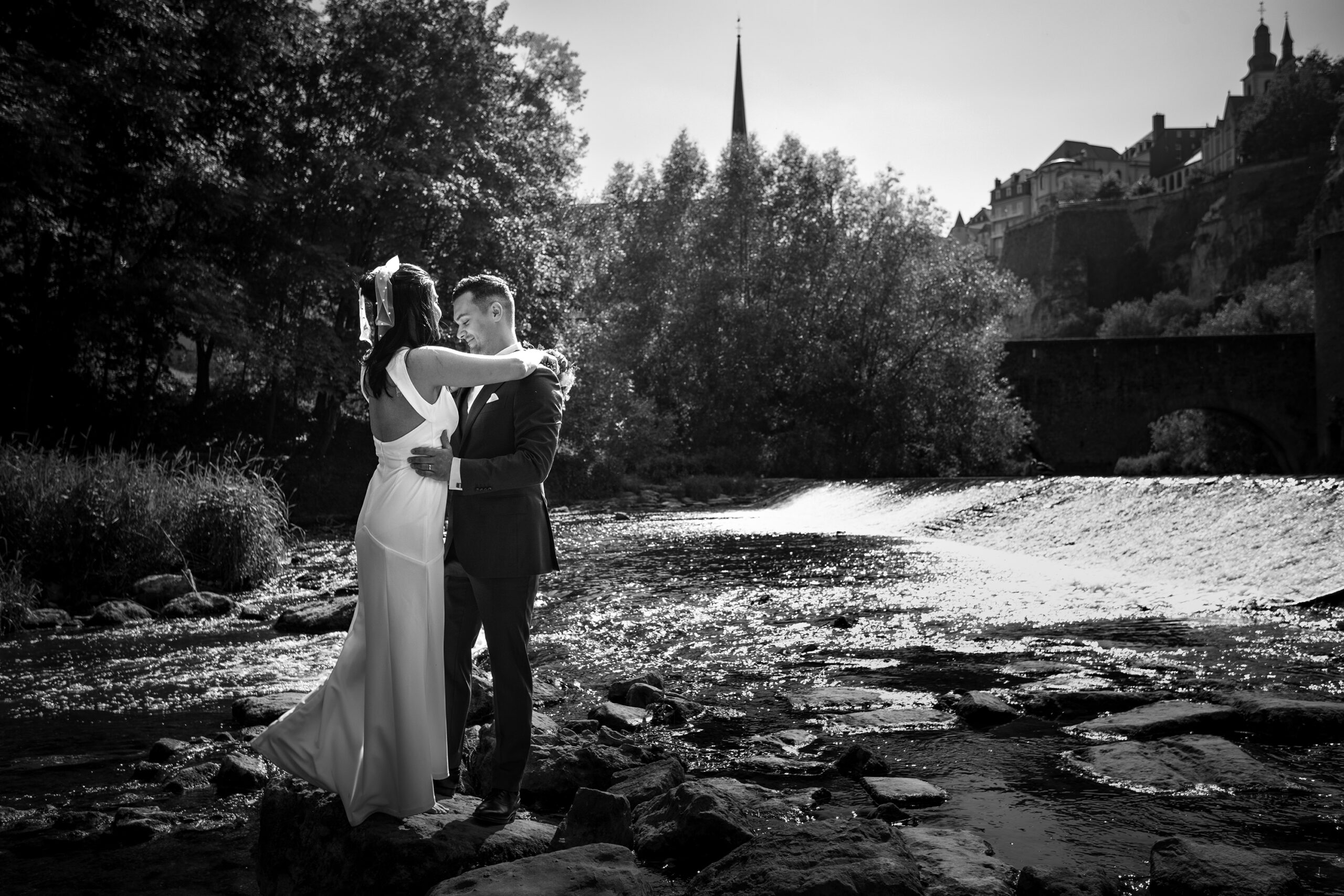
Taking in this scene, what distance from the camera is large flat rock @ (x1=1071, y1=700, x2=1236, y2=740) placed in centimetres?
578

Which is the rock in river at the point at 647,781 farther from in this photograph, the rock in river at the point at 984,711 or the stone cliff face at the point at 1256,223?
the stone cliff face at the point at 1256,223

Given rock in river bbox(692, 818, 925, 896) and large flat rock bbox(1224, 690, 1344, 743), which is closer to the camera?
Answer: rock in river bbox(692, 818, 925, 896)

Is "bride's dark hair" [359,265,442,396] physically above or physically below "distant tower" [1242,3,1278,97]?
below

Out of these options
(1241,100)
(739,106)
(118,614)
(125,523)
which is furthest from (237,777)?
(1241,100)

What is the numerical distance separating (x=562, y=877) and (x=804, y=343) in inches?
1381

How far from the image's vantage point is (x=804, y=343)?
37.6m

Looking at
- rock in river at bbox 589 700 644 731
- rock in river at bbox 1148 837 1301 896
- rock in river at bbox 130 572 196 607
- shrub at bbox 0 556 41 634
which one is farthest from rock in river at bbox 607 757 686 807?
rock in river at bbox 130 572 196 607

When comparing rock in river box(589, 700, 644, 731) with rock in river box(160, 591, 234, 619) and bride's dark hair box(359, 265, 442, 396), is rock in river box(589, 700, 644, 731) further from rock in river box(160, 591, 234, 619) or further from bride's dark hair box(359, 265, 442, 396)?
rock in river box(160, 591, 234, 619)

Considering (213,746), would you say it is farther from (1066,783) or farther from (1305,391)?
(1305,391)

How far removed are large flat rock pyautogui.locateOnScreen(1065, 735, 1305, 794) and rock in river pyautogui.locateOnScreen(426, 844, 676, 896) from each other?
108 inches

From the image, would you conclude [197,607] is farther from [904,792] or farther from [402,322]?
[904,792]

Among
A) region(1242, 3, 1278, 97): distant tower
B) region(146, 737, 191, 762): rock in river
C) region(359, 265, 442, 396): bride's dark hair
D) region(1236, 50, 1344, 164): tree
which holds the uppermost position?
region(1242, 3, 1278, 97): distant tower

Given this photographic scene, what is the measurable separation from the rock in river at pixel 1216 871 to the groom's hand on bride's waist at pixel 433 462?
297 cm

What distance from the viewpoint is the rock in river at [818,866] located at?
3383 mm
